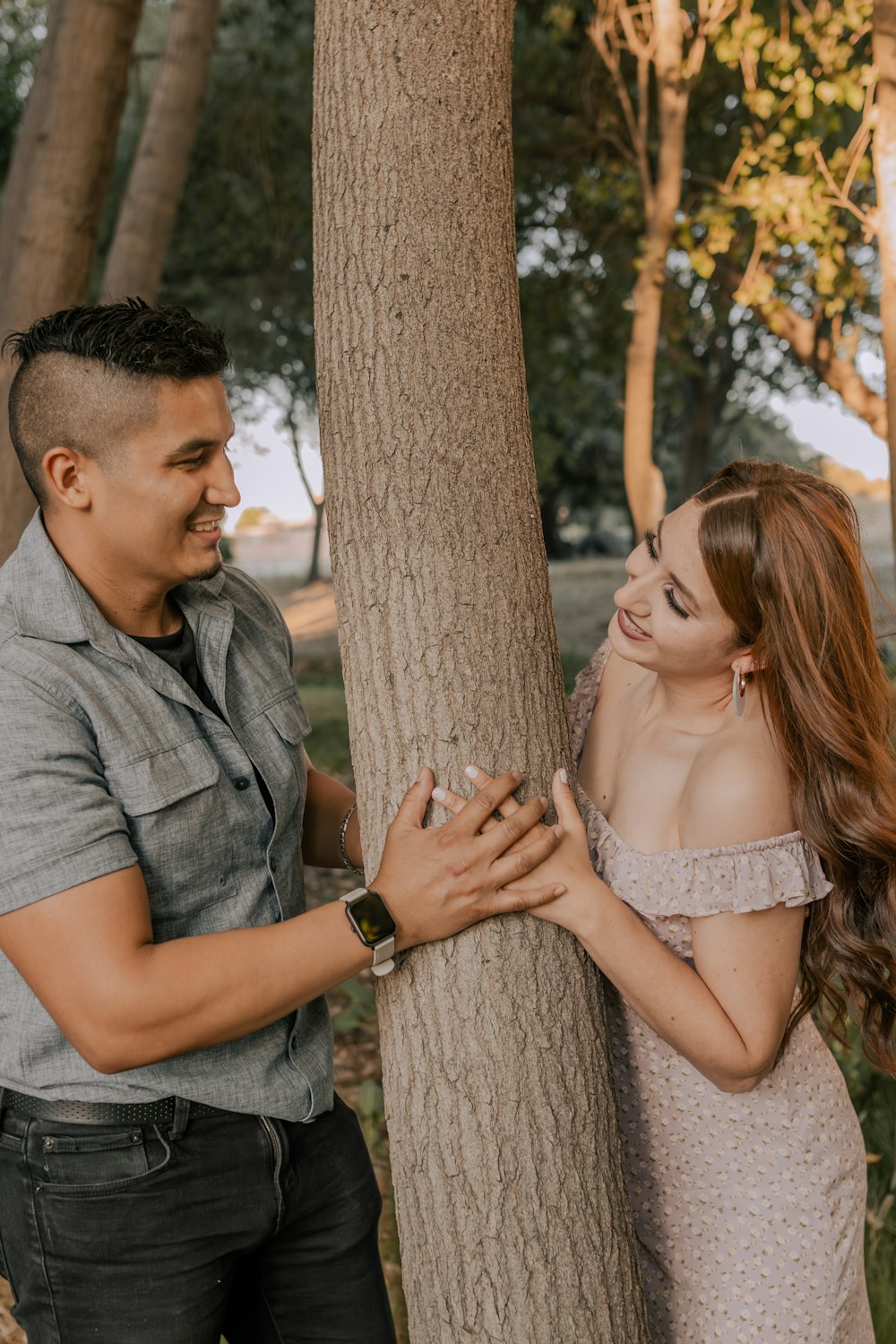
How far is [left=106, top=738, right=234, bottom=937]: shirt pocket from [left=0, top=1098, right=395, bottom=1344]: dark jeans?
0.39 metres

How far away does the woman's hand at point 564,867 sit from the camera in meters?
1.92

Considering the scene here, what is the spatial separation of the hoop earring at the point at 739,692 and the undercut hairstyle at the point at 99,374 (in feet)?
3.64

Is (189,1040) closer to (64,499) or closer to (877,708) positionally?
(64,499)

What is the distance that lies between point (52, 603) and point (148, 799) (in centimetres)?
37

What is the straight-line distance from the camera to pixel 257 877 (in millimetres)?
2227

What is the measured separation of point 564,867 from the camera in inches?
77.0

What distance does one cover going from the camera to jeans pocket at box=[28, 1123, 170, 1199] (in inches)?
79.9

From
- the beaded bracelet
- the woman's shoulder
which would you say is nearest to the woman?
the woman's shoulder

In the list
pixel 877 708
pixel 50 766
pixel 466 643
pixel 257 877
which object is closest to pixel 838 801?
pixel 877 708

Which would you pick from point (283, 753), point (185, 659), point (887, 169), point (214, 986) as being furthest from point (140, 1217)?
point (887, 169)

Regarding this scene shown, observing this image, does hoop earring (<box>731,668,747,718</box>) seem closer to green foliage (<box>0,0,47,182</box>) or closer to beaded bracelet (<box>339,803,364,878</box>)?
beaded bracelet (<box>339,803,364,878</box>)

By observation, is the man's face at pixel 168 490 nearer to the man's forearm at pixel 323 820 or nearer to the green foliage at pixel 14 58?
the man's forearm at pixel 323 820

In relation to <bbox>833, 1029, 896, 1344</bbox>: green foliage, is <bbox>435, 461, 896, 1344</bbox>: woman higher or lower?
higher

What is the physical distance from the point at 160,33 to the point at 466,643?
20.0 m
